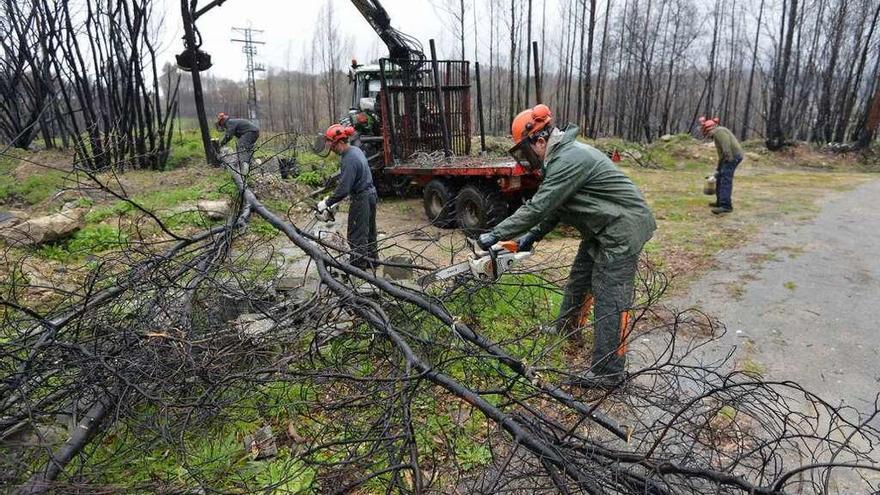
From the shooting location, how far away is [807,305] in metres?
4.51

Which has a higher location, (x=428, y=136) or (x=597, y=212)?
(x=428, y=136)

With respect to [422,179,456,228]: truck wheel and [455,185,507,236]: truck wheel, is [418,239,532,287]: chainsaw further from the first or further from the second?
[422,179,456,228]: truck wheel

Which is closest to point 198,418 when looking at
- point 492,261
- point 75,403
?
point 75,403

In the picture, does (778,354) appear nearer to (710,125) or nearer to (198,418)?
(198,418)

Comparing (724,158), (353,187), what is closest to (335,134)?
(353,187)

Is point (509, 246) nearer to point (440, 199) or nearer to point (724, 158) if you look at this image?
point (440, 199)

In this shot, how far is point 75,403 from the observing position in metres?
2.14

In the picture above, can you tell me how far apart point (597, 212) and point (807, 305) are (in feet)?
9.40

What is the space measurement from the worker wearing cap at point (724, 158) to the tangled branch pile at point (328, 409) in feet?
19.3

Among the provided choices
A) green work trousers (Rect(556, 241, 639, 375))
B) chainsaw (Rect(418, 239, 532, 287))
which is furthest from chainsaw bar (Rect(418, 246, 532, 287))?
green work trousers (Rect(556, 241, 639, 375))

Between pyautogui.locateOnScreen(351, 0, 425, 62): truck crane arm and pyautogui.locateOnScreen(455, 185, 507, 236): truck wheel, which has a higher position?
pyautogui.locateOnScreen(351, 0, 425, 62): truck crane arm

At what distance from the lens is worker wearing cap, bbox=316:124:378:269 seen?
5.13 metres

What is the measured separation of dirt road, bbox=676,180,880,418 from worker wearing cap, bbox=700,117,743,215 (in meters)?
1.24

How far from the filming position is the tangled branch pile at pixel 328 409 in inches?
67.7
